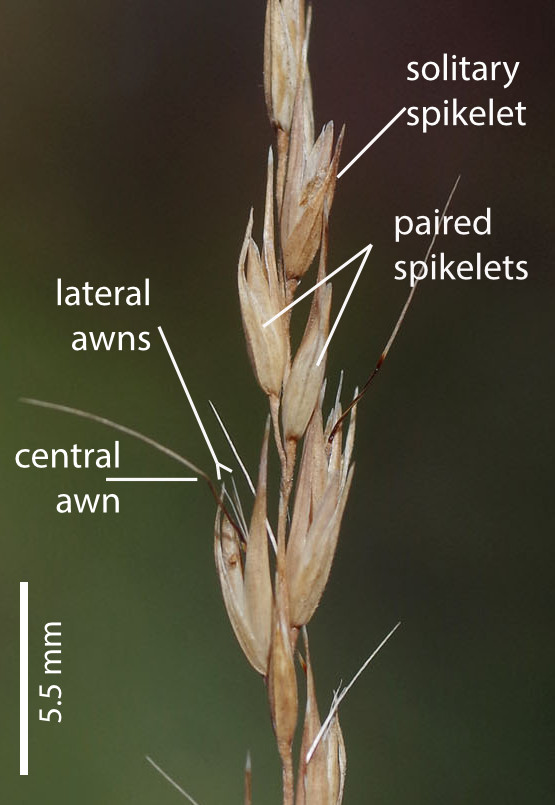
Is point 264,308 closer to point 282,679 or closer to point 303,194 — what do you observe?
point 303,194

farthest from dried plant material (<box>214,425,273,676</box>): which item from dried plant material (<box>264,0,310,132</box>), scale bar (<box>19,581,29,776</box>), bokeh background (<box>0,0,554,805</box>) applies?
bokeh background (<box>0,0,554,805</box>)

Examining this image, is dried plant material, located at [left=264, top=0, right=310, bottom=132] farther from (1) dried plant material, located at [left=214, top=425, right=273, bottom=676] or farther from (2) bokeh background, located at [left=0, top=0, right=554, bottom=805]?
(2) bokeh background, located at [left=0, top=0, right=554, bottom=805]

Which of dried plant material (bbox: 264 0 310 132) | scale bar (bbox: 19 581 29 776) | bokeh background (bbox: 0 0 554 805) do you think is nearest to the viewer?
dried plant material (bbox: 264 0 310 132)

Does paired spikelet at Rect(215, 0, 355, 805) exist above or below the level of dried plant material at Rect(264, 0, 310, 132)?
below

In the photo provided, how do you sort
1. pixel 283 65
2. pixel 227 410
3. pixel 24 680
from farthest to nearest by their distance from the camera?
pixel 227 410
pixel 24 680
pixel 283 65

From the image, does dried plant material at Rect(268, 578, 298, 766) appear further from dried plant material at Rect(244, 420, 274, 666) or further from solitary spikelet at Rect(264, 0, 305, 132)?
solitary spikelet at Rect(264, 0, 305, 132)

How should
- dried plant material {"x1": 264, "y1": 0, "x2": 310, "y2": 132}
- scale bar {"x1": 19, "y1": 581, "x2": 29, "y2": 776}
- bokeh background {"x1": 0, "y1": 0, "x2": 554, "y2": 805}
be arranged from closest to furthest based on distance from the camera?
dried plant material {"x1": 264, "y1": 0, "x2": 310, "y2": 132}, scale bar {"x1": 19, "y1": 581, "x2": 29, "y2": 776}, bokeh background {"x1": 0, "y1": 0, "x2": 554, "y2": 805}

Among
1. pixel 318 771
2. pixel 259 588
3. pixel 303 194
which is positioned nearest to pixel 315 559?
pixel 259 588

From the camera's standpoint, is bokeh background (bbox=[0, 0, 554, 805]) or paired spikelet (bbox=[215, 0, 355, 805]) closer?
paired spikelet (bbox=[215, 0, 355, 805])

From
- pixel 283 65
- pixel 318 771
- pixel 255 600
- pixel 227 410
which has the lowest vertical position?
pixel 318 771

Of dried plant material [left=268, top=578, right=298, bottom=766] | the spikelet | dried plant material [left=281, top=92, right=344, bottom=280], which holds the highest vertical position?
dried plant material [left=281, top=92, right=344, bottom=280]
